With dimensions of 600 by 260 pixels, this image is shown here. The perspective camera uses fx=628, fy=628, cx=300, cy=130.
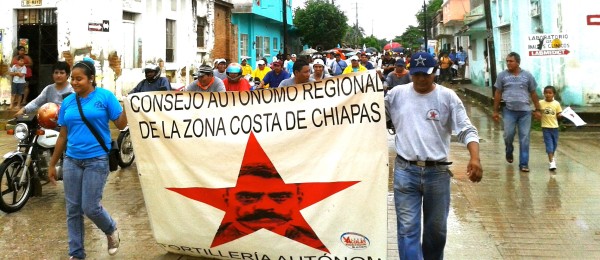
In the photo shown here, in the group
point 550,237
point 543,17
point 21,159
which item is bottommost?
point 550,237

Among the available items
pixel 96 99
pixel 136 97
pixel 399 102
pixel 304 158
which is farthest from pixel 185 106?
pixel 399 102

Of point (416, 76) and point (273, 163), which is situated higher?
point (416, 76)

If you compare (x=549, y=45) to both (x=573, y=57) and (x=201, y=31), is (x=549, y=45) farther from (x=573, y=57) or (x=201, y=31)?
(x=201, y=31)

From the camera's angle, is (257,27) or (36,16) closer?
(36,16)

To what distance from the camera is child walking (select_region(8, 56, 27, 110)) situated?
1459 cm

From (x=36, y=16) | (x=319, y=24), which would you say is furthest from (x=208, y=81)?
(x=319, y=24)

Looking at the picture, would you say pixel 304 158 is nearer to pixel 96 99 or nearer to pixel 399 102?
pixel 399 102

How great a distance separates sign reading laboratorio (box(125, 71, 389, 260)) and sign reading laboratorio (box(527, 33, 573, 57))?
372 inches

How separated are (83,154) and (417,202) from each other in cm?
261

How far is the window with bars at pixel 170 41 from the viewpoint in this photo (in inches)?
755

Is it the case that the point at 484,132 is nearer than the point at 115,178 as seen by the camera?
No

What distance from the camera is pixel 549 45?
12797 millimetres

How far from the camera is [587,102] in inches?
571

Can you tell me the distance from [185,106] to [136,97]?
429mm
